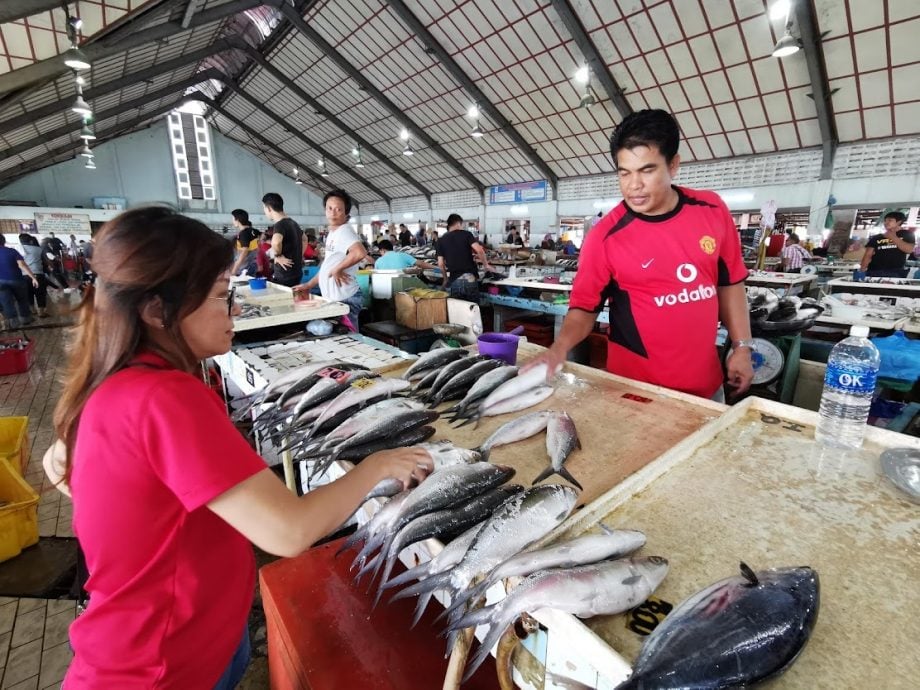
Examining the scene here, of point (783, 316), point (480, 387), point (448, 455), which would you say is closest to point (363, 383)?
point (480, 387)

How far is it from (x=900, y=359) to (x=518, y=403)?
11.8 ft

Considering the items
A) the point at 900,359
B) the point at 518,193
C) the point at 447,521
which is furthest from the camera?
the point at 518,193

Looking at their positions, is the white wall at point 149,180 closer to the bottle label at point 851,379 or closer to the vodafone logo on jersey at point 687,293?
the vodafone logo on jersey at point 687,293

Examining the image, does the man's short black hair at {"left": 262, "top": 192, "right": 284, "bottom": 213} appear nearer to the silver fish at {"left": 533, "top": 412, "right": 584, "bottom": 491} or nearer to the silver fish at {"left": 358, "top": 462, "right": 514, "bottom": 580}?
the silver fish at {"left": 533, "top": 412, "right": 584, "bottom": 491}

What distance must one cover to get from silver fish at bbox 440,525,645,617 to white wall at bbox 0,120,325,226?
24.3m

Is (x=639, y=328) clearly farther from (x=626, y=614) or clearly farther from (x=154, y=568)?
(x=154, y=568)

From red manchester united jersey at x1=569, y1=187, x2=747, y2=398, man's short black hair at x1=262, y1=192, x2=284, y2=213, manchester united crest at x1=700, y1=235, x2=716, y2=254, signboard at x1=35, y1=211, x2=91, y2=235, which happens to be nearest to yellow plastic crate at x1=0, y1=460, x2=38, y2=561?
man's short black hair at x1=262, y1=192, x2=284, y2=213

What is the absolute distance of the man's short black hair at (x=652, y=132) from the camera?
1.86 metres

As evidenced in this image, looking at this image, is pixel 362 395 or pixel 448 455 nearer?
pixel 448 455

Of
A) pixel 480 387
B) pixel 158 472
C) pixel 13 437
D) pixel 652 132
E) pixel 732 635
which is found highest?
pixel 652 132

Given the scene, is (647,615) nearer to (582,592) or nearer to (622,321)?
(582,592)

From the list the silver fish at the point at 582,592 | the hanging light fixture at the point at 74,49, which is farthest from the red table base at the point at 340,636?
the hanging light fixture at the point at 74,49

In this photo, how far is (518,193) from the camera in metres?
20.9

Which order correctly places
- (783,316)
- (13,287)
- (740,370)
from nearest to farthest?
(740,370) < (783,316) < (13,287)
